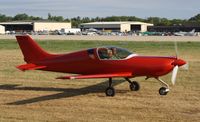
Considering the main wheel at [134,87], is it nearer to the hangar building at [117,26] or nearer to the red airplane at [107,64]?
the red airplane at [107,64]

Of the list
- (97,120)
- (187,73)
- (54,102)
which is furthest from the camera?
(187,73)

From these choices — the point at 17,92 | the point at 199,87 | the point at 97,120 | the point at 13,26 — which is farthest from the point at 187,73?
the point at 13,26

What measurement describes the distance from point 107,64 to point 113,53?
1.37 feet

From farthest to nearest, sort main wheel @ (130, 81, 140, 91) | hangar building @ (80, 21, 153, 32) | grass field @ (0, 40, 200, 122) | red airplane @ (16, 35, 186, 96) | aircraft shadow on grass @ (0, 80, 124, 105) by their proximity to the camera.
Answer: hangar building @ (80, 21, 153, 32)
main wheel @ (130, 81, 140, 91)
red airplane @ (16, 35, 186, 96)
aircraft shadow on grass @ (0, 80, 124, 105)
grass field @ (0, 40, 200, 122)

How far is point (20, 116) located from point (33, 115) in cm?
32

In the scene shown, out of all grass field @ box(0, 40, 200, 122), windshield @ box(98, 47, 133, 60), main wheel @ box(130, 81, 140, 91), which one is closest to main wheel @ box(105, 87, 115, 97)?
grass field @ box(0, 40, 200, 122)

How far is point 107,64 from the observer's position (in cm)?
1342

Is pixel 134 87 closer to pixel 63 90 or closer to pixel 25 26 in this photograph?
pixel 63 90

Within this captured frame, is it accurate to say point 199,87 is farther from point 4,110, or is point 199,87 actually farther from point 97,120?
point 4,110

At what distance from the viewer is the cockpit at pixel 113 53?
13408mm

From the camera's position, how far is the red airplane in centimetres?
1280

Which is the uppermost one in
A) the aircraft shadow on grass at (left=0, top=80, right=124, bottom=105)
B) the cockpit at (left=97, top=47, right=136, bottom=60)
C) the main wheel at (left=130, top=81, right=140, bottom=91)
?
the cockpit at (left=97, top=47, right=136, bottom=60)

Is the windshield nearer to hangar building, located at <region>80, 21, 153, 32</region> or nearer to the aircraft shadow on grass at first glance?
the aircraft shadow on grass

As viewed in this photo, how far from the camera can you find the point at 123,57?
1338 centimetres
